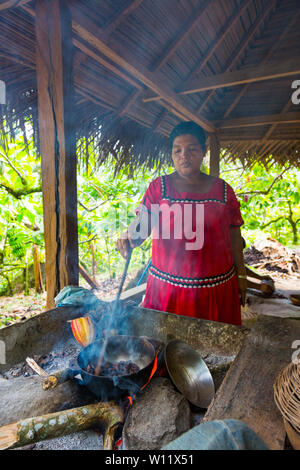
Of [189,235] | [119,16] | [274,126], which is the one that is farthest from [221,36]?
[189,235]

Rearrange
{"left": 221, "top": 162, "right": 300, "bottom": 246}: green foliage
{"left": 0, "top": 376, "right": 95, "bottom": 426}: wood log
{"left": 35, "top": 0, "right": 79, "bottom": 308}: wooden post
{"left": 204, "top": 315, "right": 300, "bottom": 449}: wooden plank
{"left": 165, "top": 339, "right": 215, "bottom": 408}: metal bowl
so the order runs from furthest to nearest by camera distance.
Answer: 1. {"left": 221, "top": 162, "right": 300, "bottom": 246}: green foliage
2. {"left": 35, "top": 0, "right": 79, "bottom": 308}: wooden post
3. {"left": 165, "top": 339, "right": 215, "bottom": 408}: metal bowl
4. {"left": 0, "top": 376, "right": 95, "bottom": 426}: wood log
5. {"left": 204, "top": 315, "right": 300, "bottom": 449}: wooden plank

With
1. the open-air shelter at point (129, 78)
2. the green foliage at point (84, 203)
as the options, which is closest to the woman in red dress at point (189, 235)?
the open-air shelter at point (129, 78)

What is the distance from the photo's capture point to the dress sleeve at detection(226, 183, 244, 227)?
2.02 m

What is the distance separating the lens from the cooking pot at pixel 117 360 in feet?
3.80

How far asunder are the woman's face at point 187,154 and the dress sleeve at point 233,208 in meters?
0.31

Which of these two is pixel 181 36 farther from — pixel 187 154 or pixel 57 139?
pixel 57 139

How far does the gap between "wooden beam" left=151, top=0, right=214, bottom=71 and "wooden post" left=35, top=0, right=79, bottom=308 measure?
103cm

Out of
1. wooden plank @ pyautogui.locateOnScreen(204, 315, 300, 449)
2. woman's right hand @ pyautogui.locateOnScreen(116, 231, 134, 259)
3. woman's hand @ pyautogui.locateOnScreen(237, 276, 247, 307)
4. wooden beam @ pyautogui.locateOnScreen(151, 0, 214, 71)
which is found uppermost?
wooden beam @ pyautogui.locateOnScreen(151, 0, 214, 71)

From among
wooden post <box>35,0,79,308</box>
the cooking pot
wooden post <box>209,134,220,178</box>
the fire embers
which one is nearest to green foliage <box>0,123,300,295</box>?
wooden post <box>209,134,220,178</box>

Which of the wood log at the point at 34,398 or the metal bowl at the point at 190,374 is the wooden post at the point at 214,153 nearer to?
the metal bowl at the point at 190,374

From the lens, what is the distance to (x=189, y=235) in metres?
1.91

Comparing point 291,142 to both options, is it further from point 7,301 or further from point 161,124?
point 7,301

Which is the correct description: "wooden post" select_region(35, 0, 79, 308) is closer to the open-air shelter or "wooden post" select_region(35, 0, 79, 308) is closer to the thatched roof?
the open-air shelter
